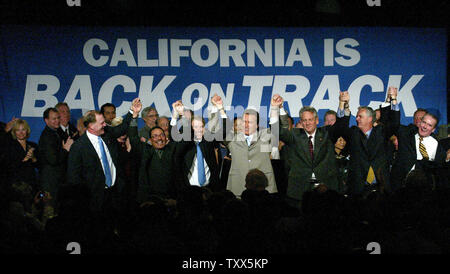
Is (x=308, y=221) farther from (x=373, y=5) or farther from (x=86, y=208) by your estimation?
(x=373, y=5)

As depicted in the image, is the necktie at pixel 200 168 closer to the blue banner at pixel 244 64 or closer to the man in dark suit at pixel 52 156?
the man in dark suit at pixel 52 156

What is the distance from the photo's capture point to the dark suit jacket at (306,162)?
221 inches

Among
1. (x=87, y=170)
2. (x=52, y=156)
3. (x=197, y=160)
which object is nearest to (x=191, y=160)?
(x=197, y=160)

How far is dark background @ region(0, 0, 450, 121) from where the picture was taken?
24.4ft

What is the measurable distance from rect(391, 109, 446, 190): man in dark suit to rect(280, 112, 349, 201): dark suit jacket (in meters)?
0.90

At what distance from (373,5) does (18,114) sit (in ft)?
16.3

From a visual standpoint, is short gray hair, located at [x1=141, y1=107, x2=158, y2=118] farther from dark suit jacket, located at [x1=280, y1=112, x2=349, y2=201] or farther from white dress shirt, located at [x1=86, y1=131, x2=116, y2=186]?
dark suit jacket, located at [x1=280, y1=112, x2=349, y2=201]

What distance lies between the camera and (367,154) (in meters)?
5.95

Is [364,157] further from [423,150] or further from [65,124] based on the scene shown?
[65,124]

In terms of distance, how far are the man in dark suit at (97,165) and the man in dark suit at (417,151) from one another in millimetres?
3000

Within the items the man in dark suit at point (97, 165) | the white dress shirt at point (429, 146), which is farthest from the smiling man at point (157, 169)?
the white dress shirt at point (429, 146)

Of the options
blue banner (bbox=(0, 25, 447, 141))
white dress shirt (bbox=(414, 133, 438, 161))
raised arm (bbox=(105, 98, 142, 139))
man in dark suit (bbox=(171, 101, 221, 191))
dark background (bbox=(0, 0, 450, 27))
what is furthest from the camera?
blue banner (bbox=(0, 25, 447, 141))

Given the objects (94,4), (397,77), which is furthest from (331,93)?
(94,4)

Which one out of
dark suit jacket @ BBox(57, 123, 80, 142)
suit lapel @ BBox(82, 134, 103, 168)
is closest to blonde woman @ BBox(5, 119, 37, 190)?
dark suit jacket @ BBox(57, 123, 80, 142)
